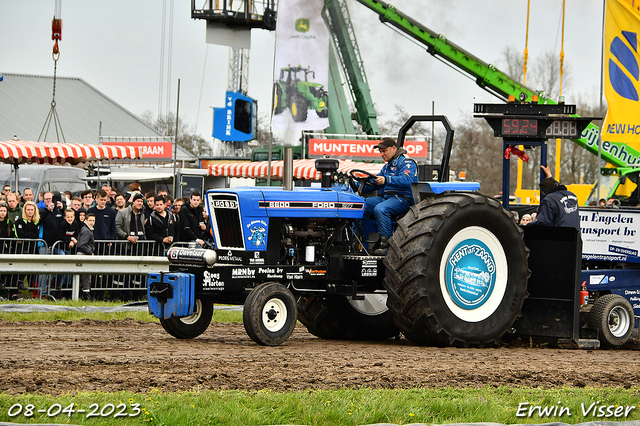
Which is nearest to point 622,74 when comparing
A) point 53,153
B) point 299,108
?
point 53,153

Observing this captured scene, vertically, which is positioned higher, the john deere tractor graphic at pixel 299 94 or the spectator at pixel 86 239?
the john deere tractor graphic at pixel 299 94

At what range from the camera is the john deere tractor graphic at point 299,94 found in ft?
87.4

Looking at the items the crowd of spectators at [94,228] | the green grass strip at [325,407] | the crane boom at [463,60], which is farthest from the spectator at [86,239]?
the crane boom at [463,60]

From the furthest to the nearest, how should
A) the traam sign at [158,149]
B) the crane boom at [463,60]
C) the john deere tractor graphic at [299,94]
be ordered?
the traam sign at [158,149], the crane boom at [463,60], the john deere tractor graphic at [299,94]

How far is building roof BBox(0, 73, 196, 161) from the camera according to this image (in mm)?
45750

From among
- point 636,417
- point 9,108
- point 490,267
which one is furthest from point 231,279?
point 9,108

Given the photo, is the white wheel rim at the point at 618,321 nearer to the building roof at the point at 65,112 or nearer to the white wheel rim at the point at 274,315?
the white wheel rim at the point at 274,315

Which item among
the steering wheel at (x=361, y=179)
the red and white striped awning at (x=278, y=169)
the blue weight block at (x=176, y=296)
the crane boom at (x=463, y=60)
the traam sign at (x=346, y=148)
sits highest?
the crane boom at (x=463, y=60)

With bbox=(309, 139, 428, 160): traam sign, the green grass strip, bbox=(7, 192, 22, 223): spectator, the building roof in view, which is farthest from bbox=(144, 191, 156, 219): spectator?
the building roof

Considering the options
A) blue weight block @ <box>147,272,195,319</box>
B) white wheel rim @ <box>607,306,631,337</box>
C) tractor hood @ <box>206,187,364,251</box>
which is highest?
tractor hood @ <box>206,187,364,251</box>

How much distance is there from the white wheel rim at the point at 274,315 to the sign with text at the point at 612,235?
4351 millimetres

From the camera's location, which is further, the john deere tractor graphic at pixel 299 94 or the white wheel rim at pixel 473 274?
the john deere tractor graphic at pixel 299 94

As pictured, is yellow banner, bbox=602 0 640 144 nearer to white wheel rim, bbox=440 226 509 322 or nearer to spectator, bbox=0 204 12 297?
white wheel rim, bbox=440 226 509 322

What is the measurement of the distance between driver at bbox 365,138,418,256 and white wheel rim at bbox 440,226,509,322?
673 millimetres
